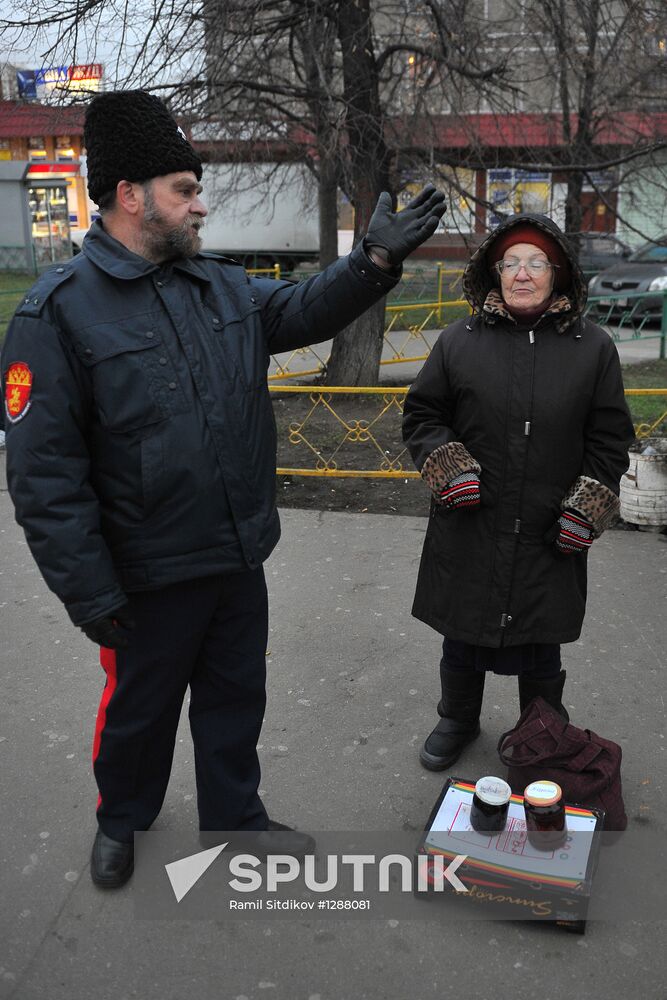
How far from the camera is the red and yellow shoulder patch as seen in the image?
7.35 ft

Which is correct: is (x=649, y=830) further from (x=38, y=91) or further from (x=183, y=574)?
(x=38, y=91)

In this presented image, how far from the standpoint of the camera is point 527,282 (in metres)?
2.83

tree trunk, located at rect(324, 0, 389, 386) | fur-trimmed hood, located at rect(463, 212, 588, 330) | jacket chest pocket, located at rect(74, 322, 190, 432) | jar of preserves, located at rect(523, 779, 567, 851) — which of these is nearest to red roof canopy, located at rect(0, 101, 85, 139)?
tree trunk, located at rect(324, 0, 389, 386)

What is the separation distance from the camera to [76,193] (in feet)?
104

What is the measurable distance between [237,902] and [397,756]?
2.90 feet

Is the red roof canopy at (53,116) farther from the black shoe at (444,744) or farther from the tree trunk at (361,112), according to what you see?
the black shoe at (444,744)

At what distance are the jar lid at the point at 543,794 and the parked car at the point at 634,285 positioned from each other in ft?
40.4

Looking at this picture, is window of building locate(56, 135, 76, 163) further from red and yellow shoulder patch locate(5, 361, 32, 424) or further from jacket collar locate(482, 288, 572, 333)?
red and yellow shoulder patch locate(5, 361, 32, 424)

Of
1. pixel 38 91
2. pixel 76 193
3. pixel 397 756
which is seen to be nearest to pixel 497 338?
pixel 397 756

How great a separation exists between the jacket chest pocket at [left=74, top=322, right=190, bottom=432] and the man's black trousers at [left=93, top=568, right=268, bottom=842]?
46cm

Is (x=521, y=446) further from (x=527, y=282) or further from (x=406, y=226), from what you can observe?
(x=406, y=226)

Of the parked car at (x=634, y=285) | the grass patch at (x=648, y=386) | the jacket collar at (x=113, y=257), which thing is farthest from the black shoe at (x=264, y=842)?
the parked car at (x=634, y=285)

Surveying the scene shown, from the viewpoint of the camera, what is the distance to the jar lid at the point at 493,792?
8.58 ft

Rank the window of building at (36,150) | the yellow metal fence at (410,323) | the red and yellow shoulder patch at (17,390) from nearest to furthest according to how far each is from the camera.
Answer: the red and yellow shoulder patch at (17,390), the yellow metal fence at (410,323), the window of building at (36,150)
